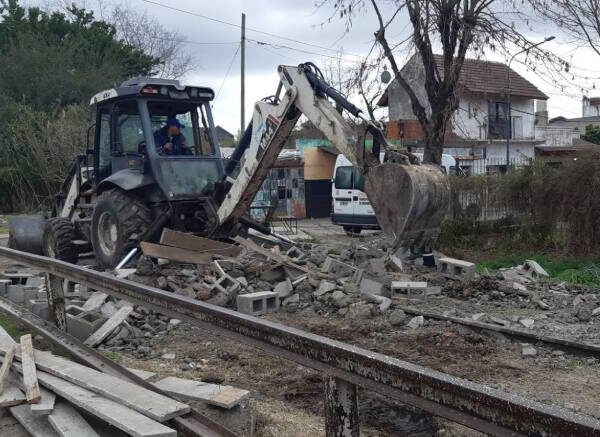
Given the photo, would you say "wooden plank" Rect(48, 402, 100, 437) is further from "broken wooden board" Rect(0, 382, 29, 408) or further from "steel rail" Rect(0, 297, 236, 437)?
"steel rail" Rect(0, 297, 236, 437)

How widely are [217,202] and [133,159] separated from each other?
5.00 ft

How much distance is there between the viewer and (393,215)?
→ 8297mm

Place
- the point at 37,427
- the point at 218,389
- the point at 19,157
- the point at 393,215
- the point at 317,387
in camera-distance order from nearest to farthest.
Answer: the point at 37,427
the point at 218,389
the point at 317,387
the point at 393,215
the point at 19,157

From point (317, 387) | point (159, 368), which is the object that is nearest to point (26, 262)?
point (159, 368)

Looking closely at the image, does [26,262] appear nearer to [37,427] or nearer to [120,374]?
[120,374]

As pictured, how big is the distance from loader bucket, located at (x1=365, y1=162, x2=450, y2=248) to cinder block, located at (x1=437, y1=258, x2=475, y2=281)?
2419 millimetres

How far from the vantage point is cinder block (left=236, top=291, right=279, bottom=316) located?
29.3ft

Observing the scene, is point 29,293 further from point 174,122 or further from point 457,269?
point 457,269

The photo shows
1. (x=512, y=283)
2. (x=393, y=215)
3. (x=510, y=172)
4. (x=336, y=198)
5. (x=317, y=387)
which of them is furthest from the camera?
(x=336, y=198)

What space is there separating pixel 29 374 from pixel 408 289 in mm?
6177

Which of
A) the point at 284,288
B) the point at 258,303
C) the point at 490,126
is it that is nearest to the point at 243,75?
the point at 490,126

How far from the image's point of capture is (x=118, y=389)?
4250 millimetres

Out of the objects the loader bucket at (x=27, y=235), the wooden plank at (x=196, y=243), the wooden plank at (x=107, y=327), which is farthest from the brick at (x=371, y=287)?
the loader bucket at (x=27, y=235)

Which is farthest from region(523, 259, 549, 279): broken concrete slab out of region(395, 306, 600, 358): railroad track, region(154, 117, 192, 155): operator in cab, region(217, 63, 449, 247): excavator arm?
region(154, 117, 192, 155): operator in cab
